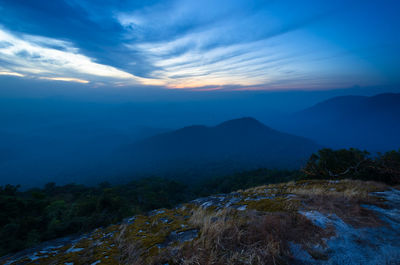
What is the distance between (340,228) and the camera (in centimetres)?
300

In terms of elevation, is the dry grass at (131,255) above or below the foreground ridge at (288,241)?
below

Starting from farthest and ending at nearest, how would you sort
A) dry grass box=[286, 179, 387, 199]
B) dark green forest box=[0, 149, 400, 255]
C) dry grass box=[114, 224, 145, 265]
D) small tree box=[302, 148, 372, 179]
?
small tree box=[302, 148, 372, 179] → dark green forest box=[0, 149, 400, 255] → dry grass box=[286, 179, 387, 199] → dry grass box=[114, 224, 145, 265]

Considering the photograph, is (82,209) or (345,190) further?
(82,209)

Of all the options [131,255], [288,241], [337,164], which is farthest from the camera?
[337,164]

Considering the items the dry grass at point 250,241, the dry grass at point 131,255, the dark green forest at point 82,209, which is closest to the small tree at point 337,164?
the dark green forest at point 82,209

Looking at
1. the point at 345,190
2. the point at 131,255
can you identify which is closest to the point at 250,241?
the point at 131,255

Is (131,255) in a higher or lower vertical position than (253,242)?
lower

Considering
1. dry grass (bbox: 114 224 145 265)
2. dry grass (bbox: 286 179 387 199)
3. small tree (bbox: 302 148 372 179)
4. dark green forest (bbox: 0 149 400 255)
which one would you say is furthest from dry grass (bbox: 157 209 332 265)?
small tree (bbox: 302 148 372 179)

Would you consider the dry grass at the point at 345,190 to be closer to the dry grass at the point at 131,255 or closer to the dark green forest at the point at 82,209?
the dry grass at the point at 131,255

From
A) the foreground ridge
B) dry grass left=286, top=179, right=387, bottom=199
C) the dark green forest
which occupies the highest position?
the foreground ridge

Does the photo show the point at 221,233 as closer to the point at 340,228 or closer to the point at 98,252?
the point at 340,228

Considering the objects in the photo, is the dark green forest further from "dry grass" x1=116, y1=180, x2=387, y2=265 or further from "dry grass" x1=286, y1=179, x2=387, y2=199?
"dry grass" x1=286, y1=179, x2=387, y2=199

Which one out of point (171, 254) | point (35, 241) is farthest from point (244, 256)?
point (35, 241)

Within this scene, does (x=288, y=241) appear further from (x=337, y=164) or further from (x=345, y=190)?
(x=337, y=164)
